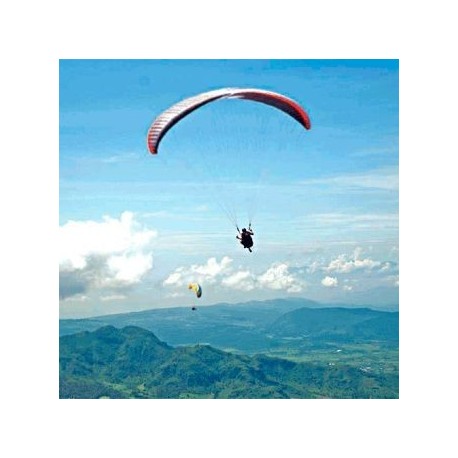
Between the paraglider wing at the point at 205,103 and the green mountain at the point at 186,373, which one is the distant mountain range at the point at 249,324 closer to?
the green mountain at the point at 186,373

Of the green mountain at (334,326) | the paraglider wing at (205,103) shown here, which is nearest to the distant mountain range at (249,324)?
the green mountain at (334,326)

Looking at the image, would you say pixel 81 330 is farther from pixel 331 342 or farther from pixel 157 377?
pixel 331 342

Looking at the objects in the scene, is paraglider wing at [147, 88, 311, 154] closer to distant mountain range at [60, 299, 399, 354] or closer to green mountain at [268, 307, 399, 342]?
distant mountain range at [60, 299, 399, 354]

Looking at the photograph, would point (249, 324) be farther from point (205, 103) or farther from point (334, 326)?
point (205, 103)

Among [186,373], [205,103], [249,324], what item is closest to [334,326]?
[249,324]

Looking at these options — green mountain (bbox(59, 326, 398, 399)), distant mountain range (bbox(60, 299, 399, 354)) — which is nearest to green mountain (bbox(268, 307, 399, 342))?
distant mountain range (bbox(60, 299, 399, 354))
